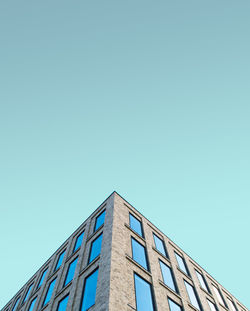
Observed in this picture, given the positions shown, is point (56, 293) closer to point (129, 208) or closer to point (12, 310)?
point (129, 208)

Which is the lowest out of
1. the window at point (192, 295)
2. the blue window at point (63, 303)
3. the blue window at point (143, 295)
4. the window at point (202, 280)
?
the blue window at point (143, 295)

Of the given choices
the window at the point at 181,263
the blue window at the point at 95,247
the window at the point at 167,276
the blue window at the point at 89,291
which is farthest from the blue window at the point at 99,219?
the window at the point at 181,263

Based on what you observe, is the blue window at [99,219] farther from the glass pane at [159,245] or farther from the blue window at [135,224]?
the glass pane at [159,245]

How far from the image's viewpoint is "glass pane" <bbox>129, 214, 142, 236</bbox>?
17128 millimetres

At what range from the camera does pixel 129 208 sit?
18.8 metres

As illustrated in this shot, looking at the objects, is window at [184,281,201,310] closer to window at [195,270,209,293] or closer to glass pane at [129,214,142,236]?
window at [195,270,209,293]

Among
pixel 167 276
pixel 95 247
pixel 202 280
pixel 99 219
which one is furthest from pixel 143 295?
pixel 202 280

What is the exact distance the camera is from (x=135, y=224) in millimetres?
17734

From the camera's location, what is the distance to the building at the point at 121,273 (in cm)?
1093

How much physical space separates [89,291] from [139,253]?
4077 mm

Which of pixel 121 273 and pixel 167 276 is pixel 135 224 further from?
pixel 121 273

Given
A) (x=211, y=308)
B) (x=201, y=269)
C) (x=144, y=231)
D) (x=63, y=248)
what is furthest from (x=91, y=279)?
(x=201, y=269)

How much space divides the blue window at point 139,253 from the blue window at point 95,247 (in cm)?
204

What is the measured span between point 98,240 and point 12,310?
15458 mm
